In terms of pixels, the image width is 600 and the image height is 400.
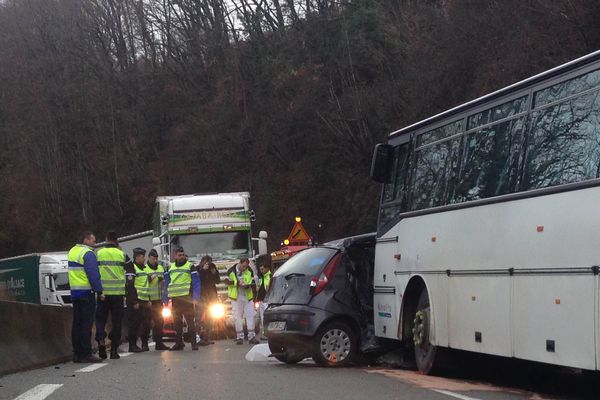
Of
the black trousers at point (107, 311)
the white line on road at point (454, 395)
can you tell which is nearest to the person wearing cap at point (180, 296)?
the black trousers at point (107, 311)

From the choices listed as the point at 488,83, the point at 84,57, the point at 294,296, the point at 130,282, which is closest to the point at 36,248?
the point at 84,57

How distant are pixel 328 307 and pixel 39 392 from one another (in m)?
4.83

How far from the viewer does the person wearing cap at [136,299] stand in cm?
1986

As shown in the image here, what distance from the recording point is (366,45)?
47.2m

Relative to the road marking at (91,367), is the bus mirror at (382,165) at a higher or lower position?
higher

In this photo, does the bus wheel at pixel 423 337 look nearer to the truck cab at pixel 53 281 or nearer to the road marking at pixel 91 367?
the road marking at pixel 91 367

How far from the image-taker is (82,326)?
16.1m

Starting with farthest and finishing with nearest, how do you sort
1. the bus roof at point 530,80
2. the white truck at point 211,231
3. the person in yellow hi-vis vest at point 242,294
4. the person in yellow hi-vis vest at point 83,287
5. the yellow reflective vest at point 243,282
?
the white truck at point 211,231 < the yellow reflective vest at point 243,282 < the person in yellow hi-vis vest at point 242,294 < the person in yellow hi-vis vest at point 83,287 < the bus roof at point 530,80

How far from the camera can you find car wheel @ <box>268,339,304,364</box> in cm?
1547

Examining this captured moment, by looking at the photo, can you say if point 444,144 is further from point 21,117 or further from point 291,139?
point 21,117

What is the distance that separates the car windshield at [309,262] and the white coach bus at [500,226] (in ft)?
2.50

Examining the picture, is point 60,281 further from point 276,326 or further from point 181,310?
point 276,326

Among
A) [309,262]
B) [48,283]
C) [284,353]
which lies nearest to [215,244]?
[284,353]

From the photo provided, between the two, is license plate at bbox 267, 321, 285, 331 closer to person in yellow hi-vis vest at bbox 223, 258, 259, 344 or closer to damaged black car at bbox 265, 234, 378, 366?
damaged black car at bbox 265, 234, 378, 366
